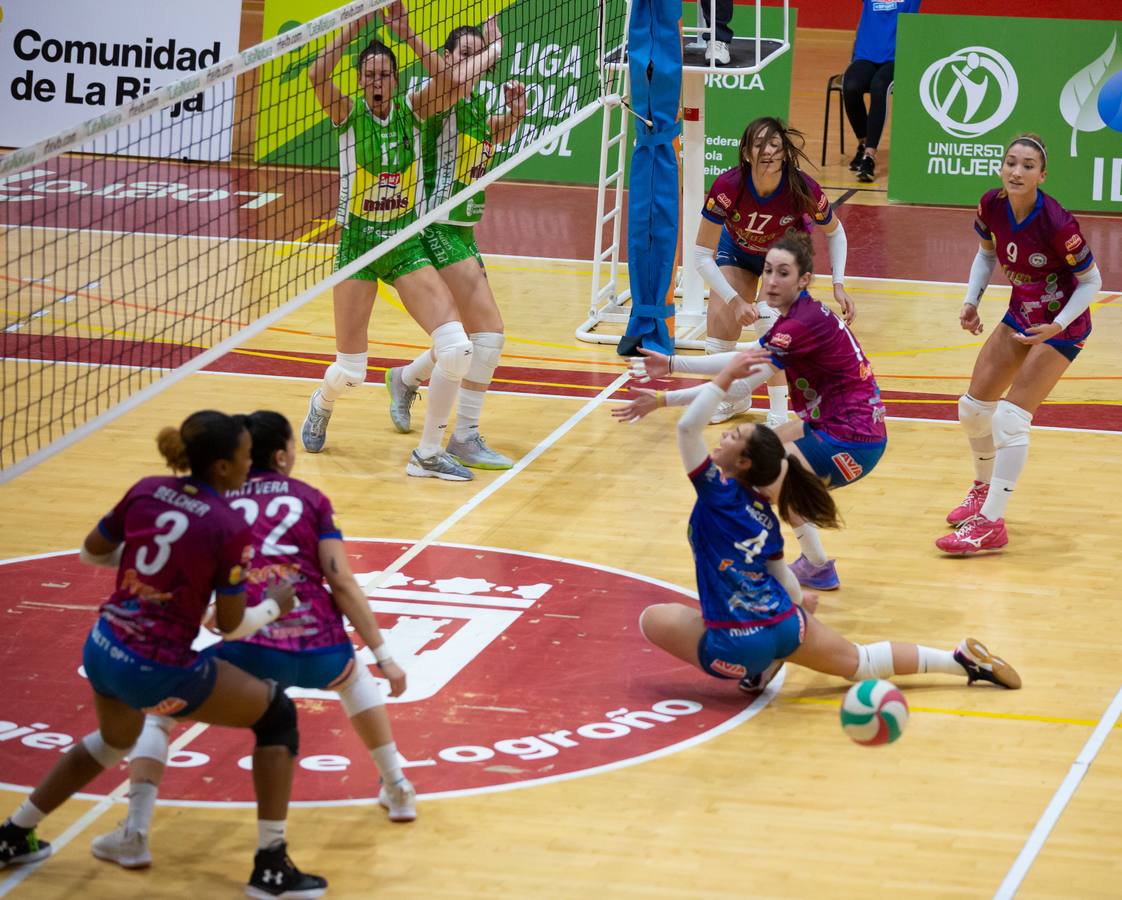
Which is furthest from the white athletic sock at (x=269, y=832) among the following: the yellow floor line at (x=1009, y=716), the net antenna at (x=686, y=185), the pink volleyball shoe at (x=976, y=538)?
the net antenna at (x=686, y=185)

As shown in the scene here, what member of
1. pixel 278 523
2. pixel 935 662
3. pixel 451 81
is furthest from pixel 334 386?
pixel 278 523

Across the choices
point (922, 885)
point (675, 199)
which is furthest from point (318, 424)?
point (922, 885)

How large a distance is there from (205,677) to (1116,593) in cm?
460

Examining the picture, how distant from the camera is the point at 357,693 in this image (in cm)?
553

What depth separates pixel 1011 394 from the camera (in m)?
8.52

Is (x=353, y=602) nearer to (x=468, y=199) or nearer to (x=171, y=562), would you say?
(x=171, y=562)

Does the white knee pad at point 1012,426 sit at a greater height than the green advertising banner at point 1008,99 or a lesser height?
lesser

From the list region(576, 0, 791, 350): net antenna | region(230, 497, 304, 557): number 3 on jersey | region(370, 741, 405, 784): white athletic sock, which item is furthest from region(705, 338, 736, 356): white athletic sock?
region(230, 497, 304, 557): number 3 on jersey

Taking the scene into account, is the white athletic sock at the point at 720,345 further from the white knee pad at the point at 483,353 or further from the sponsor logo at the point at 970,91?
the sponsor logo at the point at 970,91

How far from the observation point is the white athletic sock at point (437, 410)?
30.8 ft

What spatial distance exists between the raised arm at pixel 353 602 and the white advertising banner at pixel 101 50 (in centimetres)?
1293

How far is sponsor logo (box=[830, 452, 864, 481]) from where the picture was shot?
766cm

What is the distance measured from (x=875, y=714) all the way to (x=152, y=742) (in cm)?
235

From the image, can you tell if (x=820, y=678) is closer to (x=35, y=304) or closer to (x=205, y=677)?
(x=205, y=677)
